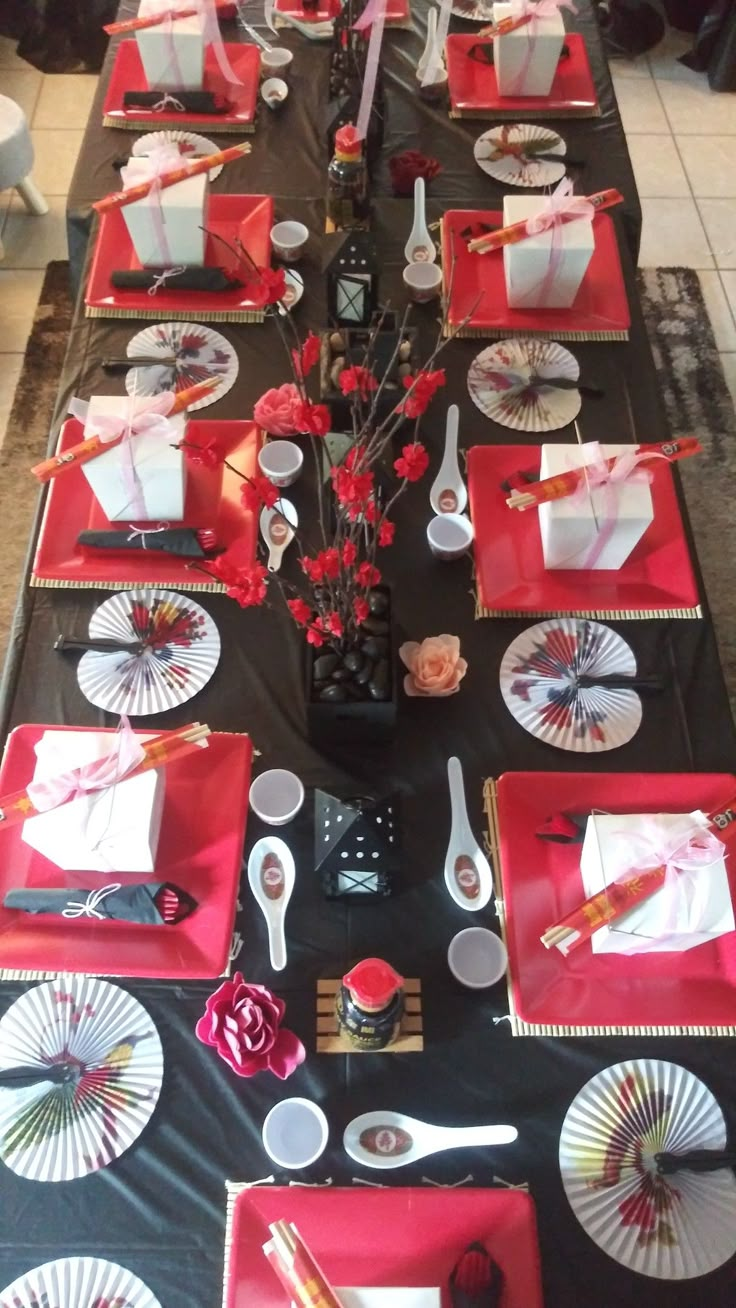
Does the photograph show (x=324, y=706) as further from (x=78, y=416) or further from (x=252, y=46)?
(x=252, y=46)

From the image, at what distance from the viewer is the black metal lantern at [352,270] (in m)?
1.46

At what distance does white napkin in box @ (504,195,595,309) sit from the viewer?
1.51 m

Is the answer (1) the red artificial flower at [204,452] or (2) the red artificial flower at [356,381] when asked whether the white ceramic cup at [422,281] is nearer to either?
(1) the red artificial flower at [204,452]

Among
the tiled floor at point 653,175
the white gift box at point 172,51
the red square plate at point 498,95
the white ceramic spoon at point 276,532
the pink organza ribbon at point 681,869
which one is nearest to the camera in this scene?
the pink organza ribbon at point 681,869

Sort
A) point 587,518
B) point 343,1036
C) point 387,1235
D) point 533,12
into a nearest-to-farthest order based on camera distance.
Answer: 1. point 387,1235
2. point 343,1036
3. point 587,518
4. point 533,12

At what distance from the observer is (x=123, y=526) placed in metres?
1.34

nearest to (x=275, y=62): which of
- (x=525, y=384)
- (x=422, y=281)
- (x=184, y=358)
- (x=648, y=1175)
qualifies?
(x=422, y=281)

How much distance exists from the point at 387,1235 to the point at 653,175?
3111 millimetres

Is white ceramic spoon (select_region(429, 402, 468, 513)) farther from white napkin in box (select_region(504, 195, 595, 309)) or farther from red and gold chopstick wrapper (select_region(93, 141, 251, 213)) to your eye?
red and gold chopstick wrapper (select_region(93, 141, 251, 213))

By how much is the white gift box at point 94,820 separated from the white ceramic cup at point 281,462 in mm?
504

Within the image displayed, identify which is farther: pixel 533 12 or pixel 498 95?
pixel 498 95

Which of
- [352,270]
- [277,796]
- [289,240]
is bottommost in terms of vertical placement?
[277,796]

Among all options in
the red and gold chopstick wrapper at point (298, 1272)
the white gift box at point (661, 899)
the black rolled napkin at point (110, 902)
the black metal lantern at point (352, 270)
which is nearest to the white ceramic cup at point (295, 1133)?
the red and gold chopstick wrapper at point (298, 1272)

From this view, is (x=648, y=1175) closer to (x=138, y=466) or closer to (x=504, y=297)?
(x=138, y=466)
